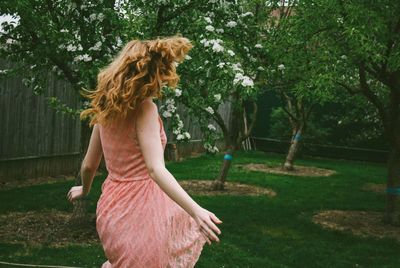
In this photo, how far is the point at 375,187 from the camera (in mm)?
11852

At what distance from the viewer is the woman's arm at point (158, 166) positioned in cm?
220

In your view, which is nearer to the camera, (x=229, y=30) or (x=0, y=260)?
(x=0, y=260)

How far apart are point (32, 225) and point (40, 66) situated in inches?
78.1

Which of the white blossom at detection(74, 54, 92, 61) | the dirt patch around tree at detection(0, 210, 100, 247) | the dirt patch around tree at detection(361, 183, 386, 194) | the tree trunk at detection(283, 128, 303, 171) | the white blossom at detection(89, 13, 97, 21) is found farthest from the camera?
the tree trunk at detection(283, 128, 303, 171)

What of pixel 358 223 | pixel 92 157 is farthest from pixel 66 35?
pixel 358 223

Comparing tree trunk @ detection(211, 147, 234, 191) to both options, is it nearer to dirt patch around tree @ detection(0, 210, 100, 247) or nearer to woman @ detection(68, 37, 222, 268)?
dirt patch around tree @ detection(0, 210, 100, 247)

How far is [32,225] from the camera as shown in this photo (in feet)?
22.1

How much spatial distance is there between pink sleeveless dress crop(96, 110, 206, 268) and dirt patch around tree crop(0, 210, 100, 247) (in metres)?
3.82

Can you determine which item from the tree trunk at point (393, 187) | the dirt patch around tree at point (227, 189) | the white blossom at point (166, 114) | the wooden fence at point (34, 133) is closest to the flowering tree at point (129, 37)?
the white blossom at point (166, 114)

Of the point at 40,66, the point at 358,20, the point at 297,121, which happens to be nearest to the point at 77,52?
the point at 40,66

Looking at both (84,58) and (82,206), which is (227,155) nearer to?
(82,206)

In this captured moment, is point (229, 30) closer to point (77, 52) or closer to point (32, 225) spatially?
point (77, 52)

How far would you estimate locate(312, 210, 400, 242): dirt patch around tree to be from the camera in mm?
7555

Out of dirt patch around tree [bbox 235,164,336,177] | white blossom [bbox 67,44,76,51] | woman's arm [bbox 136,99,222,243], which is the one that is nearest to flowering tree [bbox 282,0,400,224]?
white blossom [bbox 67,44,76,51]
